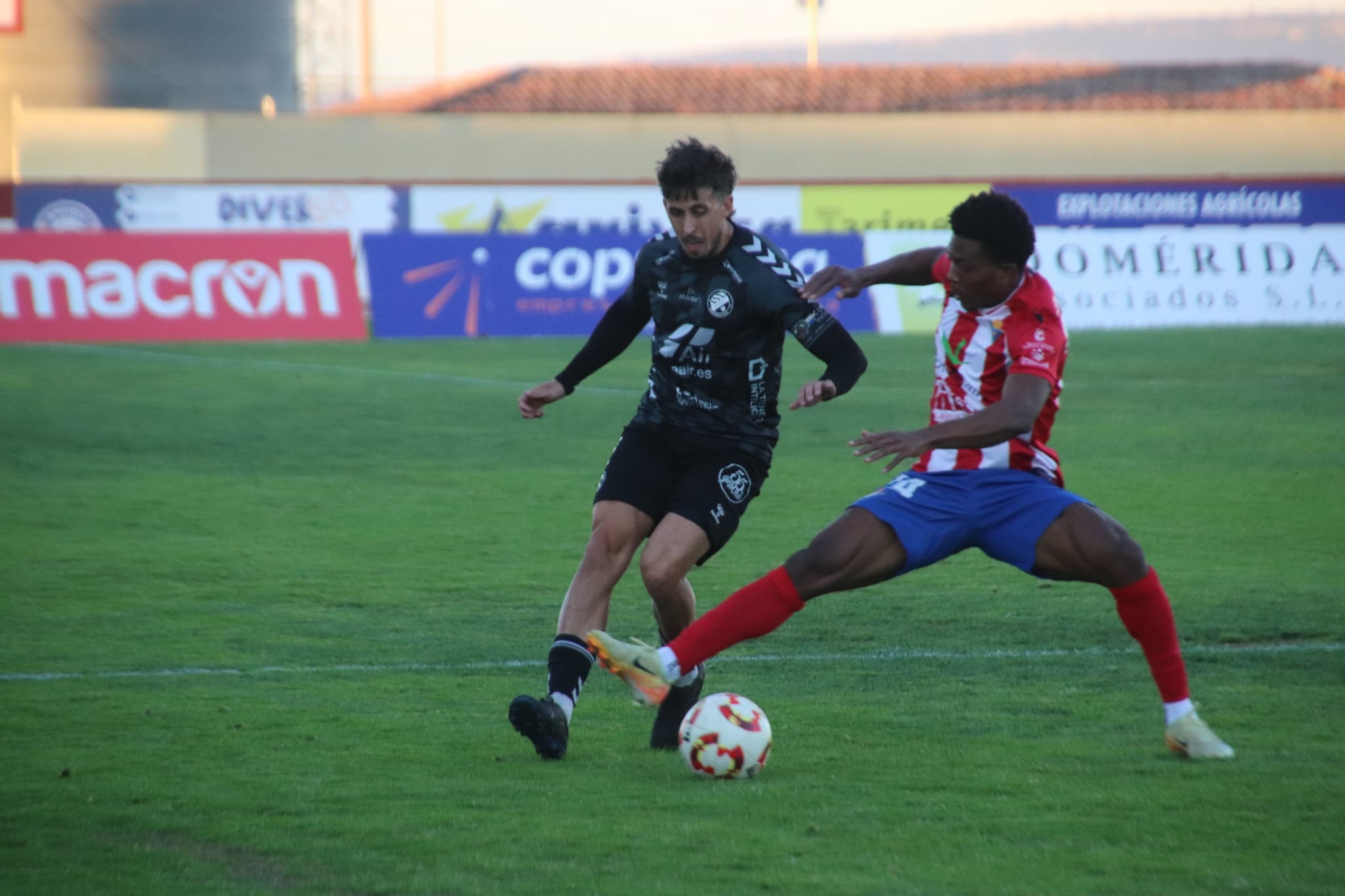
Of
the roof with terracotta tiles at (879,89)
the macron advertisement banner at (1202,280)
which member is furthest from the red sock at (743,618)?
the roof with terracotta tiles at (879,89)

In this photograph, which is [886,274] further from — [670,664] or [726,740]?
[726,740]

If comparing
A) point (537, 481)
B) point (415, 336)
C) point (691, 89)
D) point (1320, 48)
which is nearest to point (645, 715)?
point (537, 481)

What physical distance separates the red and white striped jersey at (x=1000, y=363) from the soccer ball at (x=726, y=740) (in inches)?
37.2

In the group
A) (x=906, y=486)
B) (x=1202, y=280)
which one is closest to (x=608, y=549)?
(x=906, y=486)

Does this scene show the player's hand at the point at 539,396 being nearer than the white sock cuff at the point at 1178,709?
No

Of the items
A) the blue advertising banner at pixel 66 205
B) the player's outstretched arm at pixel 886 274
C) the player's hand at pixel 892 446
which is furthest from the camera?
the blue advertising banner at pixel 66 205

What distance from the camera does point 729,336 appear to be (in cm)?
523

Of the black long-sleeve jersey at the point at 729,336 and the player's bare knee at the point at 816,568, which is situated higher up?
the black long-sleeve jersey at the point at 729,336

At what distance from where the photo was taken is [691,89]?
4788cm

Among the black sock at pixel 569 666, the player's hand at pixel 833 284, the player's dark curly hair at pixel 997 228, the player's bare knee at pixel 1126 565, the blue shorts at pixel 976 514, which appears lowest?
the black sock at pixel 569 666

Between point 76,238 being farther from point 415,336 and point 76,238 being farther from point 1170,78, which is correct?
point 1170,78

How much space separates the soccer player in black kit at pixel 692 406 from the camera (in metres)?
5.08

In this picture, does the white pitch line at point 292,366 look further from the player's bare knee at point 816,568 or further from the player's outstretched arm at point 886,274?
the player's bare knee at point 816,568

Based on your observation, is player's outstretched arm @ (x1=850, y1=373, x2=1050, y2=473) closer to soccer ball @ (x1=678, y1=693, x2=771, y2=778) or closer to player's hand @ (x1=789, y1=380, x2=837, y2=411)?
player's hand @ (x1=789, y1=380, x2=837, y2=411)
